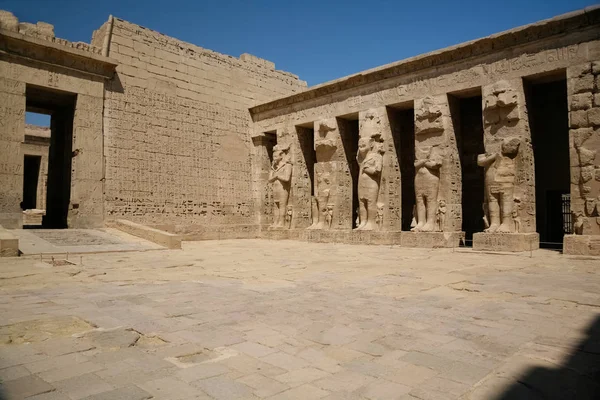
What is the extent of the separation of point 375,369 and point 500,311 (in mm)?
1874

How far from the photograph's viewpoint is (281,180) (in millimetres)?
15234

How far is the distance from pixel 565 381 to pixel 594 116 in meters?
8.32

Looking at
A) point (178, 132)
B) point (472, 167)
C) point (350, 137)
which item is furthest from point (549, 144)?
point (178, 132)

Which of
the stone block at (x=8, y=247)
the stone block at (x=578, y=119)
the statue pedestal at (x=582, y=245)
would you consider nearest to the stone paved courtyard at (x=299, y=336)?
the stone block at (x=8, y=247)

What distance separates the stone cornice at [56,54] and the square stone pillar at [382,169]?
7.97 metres

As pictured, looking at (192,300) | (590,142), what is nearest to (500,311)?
(192,300)

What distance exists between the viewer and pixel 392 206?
1254cm

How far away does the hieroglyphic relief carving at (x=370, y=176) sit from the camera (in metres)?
12.3

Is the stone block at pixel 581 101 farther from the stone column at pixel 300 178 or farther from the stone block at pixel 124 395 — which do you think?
the stone block at pixel 124 395

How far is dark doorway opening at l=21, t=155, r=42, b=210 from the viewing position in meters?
21.7

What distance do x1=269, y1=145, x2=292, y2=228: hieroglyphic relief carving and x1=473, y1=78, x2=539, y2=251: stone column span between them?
7009 millimetres

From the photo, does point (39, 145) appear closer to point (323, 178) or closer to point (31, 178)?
point (31, 178)

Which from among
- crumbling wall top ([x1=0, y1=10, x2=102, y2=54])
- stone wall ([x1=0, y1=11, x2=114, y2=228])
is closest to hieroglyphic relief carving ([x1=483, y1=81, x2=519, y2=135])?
stone wall ([x1=0, y1=11, x2=114, y2=228])

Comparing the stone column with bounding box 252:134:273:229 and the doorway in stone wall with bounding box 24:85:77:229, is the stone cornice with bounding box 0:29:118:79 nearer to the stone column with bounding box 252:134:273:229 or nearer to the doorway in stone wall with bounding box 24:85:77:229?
the doorway in stone wall with bounding box 24:85:77:229
